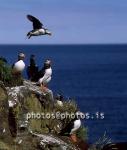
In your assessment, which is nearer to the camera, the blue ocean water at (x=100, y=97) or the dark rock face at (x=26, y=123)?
the dark rock face at (x=26, y=123)

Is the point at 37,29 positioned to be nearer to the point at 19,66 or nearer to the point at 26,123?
the point at 19,66

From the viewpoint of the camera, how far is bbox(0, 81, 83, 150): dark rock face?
70.2 ft

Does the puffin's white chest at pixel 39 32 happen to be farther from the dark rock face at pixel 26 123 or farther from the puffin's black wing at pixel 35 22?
the dark rock face at pixel 26 123

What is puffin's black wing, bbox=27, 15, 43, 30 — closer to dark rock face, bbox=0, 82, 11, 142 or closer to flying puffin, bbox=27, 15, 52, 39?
flying puffin, bbox=27, 15, 52, 39

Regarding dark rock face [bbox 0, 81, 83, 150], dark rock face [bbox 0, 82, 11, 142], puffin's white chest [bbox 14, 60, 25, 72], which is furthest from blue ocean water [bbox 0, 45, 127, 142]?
dark rock face [bbox 0, 82, 11, 142]

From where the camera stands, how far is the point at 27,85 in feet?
81.9

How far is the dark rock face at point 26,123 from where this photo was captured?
21406 mm

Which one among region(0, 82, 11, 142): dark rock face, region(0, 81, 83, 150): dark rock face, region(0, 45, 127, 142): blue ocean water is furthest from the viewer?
region(0, 45, 127, 142): blue ocean water

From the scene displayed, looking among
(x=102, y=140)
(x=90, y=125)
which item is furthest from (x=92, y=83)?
(x=102, y=140)

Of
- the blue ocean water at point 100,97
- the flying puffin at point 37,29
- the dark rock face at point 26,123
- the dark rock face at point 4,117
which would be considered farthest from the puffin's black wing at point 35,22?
the blue ocean water at point 100,97

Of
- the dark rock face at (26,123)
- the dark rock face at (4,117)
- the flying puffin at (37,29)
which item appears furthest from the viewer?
the flying puffin at (37,29)

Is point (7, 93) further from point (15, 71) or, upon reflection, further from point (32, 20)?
point (32, 20)

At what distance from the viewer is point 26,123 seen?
2341cm

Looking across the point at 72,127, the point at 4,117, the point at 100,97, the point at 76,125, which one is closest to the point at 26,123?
the point at 4,117
